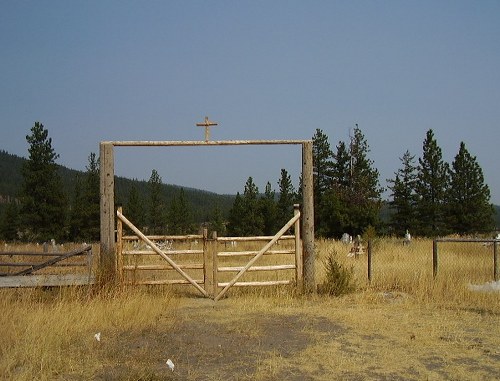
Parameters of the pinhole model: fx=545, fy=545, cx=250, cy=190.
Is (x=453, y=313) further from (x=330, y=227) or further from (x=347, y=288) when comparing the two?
(x=330, y=227)

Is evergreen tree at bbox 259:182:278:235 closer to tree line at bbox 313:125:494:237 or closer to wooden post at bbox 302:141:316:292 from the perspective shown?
tree line at bbox 313:125:494:237

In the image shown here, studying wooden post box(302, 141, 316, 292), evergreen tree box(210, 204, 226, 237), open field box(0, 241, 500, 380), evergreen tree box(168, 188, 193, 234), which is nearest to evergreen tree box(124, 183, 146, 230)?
evergreen tree box(168, 188, 193, 234)

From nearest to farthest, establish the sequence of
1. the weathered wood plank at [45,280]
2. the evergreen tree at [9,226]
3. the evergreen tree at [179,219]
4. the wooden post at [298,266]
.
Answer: the weathered wood plank at [45,280] < the wooden post at [298,266] < the evergreen tree at [9,226] < the evergreen tree at [179,219]

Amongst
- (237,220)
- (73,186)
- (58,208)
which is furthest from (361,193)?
(73,186)

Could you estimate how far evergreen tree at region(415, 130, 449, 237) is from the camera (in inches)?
1821

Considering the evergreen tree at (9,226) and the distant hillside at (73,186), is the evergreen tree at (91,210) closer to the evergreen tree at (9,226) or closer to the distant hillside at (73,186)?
the evergreen tree at (9,226)

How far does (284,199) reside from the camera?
53094 mm

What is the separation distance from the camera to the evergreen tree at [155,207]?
194ft

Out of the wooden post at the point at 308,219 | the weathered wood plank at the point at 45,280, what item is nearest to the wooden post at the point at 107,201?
the weathered wood plank at the point at 45,280

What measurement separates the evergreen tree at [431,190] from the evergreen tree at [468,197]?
76cm

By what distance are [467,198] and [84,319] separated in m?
43.1

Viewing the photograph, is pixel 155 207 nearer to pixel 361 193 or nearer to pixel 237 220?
pixel 237 220

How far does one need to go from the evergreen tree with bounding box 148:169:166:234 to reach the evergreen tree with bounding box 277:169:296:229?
14239 millimetres

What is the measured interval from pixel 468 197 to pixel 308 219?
3812 cm
